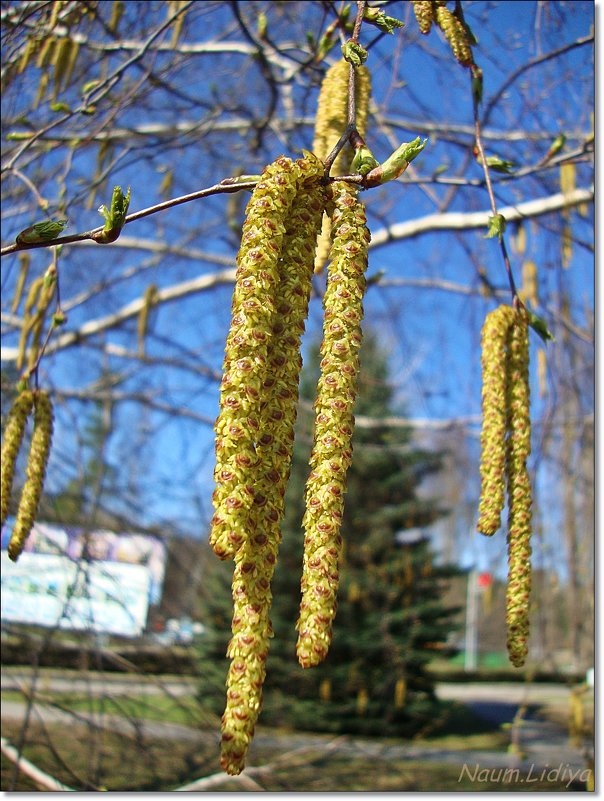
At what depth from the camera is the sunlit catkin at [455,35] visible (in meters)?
1.33

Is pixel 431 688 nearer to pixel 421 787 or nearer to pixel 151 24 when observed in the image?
pixel 421 787

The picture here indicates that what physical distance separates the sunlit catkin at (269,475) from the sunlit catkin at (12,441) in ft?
2.77

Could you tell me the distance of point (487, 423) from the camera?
1.09m

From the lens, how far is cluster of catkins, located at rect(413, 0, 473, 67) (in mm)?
1332

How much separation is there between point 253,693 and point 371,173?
0.53m

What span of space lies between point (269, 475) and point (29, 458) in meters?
0.87

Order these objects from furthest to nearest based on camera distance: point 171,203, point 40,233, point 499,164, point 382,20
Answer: point 499,164, point 382,20, point 40,233, point 171,203

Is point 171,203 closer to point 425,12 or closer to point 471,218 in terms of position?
point 425,12

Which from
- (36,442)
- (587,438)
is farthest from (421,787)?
(36,442)

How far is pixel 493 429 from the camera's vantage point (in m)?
1.08

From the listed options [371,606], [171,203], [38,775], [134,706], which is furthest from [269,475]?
[371,606]

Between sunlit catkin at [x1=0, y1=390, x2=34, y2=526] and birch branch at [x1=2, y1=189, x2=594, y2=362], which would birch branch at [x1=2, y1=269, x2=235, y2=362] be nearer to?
birch branch at [x1=2, y1=189, x2=594, y2=362]

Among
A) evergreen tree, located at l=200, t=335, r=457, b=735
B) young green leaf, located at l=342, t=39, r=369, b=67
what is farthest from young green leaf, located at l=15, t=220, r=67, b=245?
evergreen tree, located at l=200, t=335, r=457, b=735

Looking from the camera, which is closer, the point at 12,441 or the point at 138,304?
the point at 12,441
